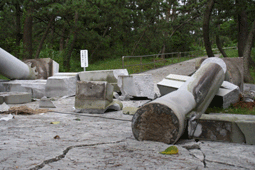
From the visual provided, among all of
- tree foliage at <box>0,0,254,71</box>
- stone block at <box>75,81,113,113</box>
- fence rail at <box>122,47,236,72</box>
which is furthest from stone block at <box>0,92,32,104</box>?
fence rail at <box>122,47,236,72</box>

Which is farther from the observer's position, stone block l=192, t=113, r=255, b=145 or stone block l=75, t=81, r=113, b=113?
stone block l=75, t=81, r=113, b=113

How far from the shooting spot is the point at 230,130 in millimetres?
2945

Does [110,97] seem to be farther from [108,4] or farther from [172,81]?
[108,4]

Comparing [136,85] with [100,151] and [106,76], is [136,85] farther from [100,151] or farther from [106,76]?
[100,151]

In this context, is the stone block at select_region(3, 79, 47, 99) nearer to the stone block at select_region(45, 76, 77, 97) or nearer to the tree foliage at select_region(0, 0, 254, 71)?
the stone block at select_region(45, 76, 77, 97)

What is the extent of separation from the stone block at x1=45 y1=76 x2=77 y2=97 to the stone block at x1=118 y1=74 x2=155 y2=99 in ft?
5.48

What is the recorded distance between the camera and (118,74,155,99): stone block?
716cm

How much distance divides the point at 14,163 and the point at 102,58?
18.4 metres

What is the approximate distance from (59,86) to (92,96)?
9.69 ft

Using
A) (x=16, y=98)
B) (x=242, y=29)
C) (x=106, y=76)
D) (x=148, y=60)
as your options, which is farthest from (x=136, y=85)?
(x=148, y=60)

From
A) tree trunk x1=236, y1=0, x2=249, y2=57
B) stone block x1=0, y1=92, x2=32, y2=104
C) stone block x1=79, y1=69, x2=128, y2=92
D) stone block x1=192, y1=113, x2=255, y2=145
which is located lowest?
stone block x1=0, y1=92, x2=32, y2=104

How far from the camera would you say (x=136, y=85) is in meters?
7.17

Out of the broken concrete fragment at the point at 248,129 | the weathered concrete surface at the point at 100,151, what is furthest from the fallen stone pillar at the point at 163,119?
the broken concrete fragment at the point at 248,129

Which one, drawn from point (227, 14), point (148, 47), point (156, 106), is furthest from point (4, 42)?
point (156, 106)
